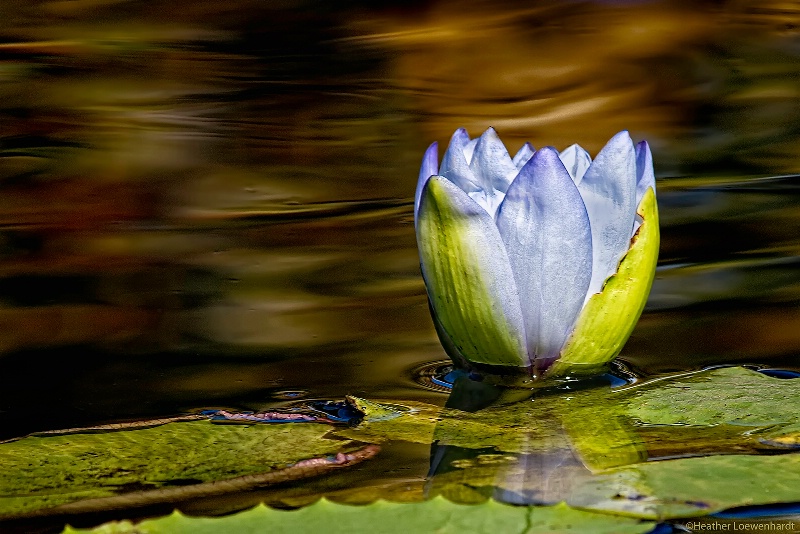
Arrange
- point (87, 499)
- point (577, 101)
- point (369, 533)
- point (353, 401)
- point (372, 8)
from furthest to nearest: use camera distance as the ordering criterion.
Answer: point (372, 8) < point (577, 101) < point (353, 401) < point (87, 499) < point (369, 533)

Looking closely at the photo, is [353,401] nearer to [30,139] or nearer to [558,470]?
[558,470]

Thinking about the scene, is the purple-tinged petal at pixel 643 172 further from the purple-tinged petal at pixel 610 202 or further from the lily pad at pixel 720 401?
the lily pad at pixel 720 401

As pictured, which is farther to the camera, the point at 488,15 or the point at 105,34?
the point at 488,15

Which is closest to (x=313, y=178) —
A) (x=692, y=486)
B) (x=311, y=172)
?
(x=311, y=172)

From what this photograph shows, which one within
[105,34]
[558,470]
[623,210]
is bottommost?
[558,470]

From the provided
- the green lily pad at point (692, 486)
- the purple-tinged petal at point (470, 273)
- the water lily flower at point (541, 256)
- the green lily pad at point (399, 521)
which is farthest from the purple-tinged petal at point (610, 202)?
the green lily pad at point (399, 521)

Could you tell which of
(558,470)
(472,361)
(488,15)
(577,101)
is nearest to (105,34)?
(488,15)

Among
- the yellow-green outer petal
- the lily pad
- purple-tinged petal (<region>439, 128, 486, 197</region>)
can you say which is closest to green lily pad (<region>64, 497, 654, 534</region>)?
the lily pad
